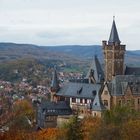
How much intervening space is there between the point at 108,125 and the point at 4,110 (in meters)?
66.3

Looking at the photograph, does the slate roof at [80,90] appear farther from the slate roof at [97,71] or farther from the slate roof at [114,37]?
the slate roof at [114,37]

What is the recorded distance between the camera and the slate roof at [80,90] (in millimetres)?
109500

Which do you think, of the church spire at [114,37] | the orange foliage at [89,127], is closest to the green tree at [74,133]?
the orange foliage at [89,127]

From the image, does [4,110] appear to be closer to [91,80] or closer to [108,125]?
[91,80]

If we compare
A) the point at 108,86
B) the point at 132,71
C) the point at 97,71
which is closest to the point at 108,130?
the point at 108,86

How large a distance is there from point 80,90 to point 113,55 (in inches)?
383

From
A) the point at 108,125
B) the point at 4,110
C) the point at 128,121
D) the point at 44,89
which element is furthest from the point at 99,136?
the point at 44,89

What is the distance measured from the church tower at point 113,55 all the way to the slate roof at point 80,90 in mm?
4410

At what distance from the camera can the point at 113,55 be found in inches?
4449

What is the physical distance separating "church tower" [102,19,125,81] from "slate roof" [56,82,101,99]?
4.41m

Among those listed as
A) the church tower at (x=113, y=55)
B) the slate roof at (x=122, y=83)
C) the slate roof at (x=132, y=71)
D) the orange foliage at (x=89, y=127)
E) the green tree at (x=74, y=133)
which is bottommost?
the orange foliage at (x=89, y=127)

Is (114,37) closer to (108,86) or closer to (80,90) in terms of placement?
(80,90)

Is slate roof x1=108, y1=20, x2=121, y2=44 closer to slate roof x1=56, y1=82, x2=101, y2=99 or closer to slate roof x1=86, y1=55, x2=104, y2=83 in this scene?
slate roof x1=86, y1=55, x2=104, y2=83

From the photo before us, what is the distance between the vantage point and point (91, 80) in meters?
118
